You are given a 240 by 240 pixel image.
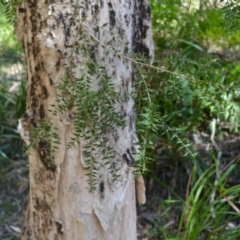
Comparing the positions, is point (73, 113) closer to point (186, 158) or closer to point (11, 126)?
point (186, 158)

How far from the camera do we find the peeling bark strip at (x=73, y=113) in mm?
1514

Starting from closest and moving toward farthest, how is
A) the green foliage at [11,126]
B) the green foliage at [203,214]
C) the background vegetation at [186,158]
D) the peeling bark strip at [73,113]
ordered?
the peeling bark strip at [73,113] < the green foliage at [203,214] < the background vegetation at [186,158] < the green foliage at [11,126]

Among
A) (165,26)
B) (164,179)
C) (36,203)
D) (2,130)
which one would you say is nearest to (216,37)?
(165,26)

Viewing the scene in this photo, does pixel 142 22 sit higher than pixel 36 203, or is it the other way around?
pixel 142 22

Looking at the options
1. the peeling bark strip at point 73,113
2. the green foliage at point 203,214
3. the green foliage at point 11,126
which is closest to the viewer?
the peeling bark strip at point 73,113

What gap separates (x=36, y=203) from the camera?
182cm

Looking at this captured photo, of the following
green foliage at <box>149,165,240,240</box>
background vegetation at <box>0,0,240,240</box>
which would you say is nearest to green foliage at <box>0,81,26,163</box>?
background vegetation at <box>0,0,240,240</box>

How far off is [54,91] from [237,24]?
543 mm

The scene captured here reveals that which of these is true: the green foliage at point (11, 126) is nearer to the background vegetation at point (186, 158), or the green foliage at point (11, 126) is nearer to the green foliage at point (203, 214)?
the background vegetation at point (186, 158)

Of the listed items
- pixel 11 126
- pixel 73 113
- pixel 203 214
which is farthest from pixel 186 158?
pixel 73 113

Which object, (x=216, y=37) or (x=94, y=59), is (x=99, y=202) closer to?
(x=94, y=59)

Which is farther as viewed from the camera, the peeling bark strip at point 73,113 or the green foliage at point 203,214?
the green foliage at point 203,214

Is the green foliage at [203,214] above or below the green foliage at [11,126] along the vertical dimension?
below

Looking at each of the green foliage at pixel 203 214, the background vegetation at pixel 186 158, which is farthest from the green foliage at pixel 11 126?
the green foliage at pixel 203 214
